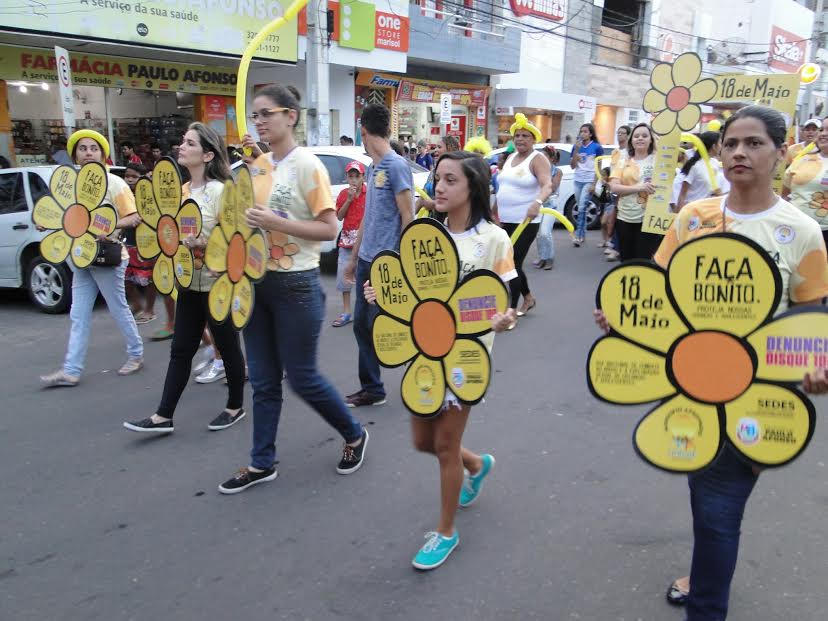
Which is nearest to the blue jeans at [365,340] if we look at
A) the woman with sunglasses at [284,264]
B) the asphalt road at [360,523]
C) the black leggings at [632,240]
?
the asphalt road at [360,523]

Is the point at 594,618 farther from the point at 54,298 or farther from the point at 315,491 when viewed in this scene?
the point at 54,298

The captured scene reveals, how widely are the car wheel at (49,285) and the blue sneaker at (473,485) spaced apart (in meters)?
5.18

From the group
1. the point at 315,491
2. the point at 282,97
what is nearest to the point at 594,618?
the point at 315,491

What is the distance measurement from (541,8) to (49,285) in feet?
66.9

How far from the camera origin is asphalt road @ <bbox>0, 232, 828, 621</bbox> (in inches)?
95.7

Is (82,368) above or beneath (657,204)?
beneath

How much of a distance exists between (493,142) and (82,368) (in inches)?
779

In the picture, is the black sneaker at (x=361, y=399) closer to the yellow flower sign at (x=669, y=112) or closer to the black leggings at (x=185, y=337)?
the black leggings at (x=185, y=337)

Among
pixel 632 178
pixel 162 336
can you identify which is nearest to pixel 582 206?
pixel 632 178

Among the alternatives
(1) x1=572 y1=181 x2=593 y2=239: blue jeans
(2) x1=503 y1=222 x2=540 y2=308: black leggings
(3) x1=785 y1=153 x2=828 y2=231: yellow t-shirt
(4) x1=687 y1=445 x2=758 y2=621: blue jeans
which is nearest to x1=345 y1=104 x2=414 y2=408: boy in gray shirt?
(2) x1=503 y1=222 x2=540 y2=308: black leggings

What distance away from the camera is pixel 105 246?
459 cm

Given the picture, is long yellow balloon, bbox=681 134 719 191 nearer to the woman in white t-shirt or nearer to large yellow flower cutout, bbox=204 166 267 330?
the woman in white t-shirt

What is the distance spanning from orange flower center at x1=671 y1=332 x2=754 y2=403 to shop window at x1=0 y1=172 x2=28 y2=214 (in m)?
6.87

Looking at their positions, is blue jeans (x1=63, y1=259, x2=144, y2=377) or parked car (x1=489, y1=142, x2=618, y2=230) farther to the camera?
parked car (x1=489, y1=142, x2=618, y2=230)
